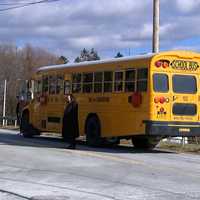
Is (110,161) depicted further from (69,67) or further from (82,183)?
(69,67)

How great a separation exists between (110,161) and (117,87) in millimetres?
4491

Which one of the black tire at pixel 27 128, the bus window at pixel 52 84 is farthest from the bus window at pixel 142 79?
the black tire at pixel 27 128

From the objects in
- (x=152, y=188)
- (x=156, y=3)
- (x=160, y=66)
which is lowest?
(x=152, y=188)

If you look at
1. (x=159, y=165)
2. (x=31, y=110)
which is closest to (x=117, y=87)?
(x=159, y=165)

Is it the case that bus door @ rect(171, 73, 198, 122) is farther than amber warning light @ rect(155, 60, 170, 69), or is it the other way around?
bus door @ rect(171, 73, 198, 122)

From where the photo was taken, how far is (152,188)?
1257 centimetres

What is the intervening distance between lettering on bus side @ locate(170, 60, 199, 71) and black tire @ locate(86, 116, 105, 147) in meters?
3.45

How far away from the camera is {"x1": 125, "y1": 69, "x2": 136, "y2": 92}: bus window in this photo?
20.6 meters

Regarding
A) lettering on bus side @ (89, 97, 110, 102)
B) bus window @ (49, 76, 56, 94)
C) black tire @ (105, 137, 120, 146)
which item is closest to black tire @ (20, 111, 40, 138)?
bus window @ (49, 76, 56, 94)

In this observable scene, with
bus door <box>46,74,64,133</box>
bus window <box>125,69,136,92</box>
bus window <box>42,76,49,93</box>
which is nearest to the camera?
bus window <box>125,69,136,92</box>

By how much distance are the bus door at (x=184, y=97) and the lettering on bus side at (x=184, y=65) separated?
0.22 meters

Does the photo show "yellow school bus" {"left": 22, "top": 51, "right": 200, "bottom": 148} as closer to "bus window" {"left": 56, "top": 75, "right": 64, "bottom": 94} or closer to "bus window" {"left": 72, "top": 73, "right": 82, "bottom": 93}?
"bus window" {"left": 72, "top": 73, "right": 82, "bottom": 93}

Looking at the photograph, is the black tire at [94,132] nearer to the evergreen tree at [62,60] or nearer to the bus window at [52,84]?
the bus window at [52,84]

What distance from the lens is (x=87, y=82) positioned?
75.6 feet
